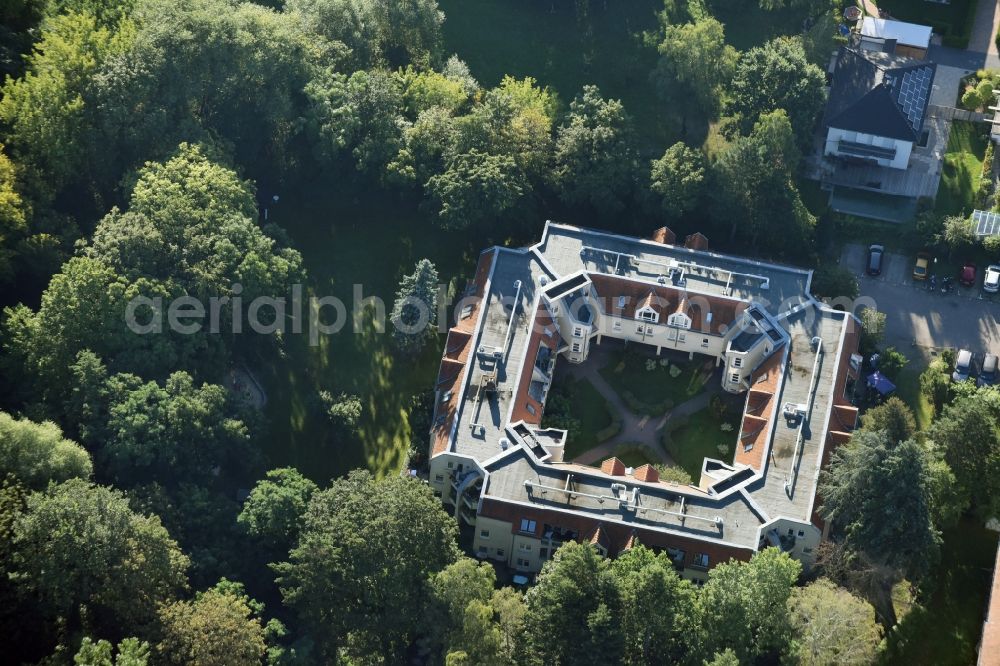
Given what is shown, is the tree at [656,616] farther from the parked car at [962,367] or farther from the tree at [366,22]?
the tree at [366,22]

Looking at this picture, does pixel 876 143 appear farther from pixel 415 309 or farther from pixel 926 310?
pixel 415 309

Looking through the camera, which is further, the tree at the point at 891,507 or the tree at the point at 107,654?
the tree at the point at 891,507

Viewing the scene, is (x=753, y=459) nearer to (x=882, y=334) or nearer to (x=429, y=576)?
(x=882, y=334)

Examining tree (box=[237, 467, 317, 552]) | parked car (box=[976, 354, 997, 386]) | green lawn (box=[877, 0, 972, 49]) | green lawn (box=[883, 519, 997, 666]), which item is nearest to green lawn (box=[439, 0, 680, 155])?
green lawn (box=[877, 0, 972, 49])

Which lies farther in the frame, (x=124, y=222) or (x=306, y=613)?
(x=124, y=222)

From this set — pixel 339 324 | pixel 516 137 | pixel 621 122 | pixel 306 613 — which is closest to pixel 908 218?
pixel 621 122

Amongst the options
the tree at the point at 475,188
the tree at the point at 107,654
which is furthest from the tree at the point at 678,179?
the tree at the point at 107,654

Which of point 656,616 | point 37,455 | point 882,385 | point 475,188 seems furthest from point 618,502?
point 37,455
